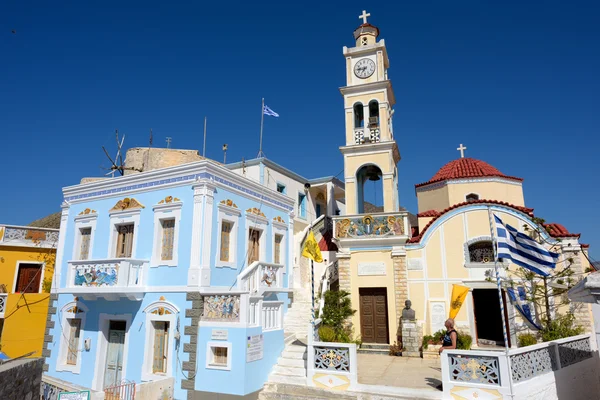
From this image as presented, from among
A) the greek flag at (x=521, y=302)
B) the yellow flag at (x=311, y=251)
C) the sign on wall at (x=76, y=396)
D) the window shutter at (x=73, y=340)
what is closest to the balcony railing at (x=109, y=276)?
the window shutter at (x=73, y=340)

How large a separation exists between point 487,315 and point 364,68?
40.0 ft

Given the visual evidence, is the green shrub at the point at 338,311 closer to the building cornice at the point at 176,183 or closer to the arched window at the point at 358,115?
the building cornice at the point at 176,183

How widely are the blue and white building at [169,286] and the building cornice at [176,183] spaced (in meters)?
0.04

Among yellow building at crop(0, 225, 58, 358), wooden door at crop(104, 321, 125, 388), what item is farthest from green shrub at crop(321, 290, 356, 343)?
yellow building at crop(0, 225, 58, 358)

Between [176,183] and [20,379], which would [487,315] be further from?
[20,379]

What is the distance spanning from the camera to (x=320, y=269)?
1877 cm

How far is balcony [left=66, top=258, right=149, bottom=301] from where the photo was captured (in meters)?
12.4

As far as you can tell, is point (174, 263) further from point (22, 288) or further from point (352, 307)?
point (22, 288)

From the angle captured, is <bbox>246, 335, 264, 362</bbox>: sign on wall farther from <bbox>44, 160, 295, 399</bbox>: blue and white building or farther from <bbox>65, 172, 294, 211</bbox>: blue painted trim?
<bbox>65, 172, 294, 211</bbox>: blue painted trim

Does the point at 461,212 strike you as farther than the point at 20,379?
Yes

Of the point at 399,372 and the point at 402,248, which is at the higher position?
the point at 402,248

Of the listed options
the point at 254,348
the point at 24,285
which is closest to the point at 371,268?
the point at 254,348

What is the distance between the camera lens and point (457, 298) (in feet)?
48.4

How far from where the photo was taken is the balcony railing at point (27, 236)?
62.0 ft
